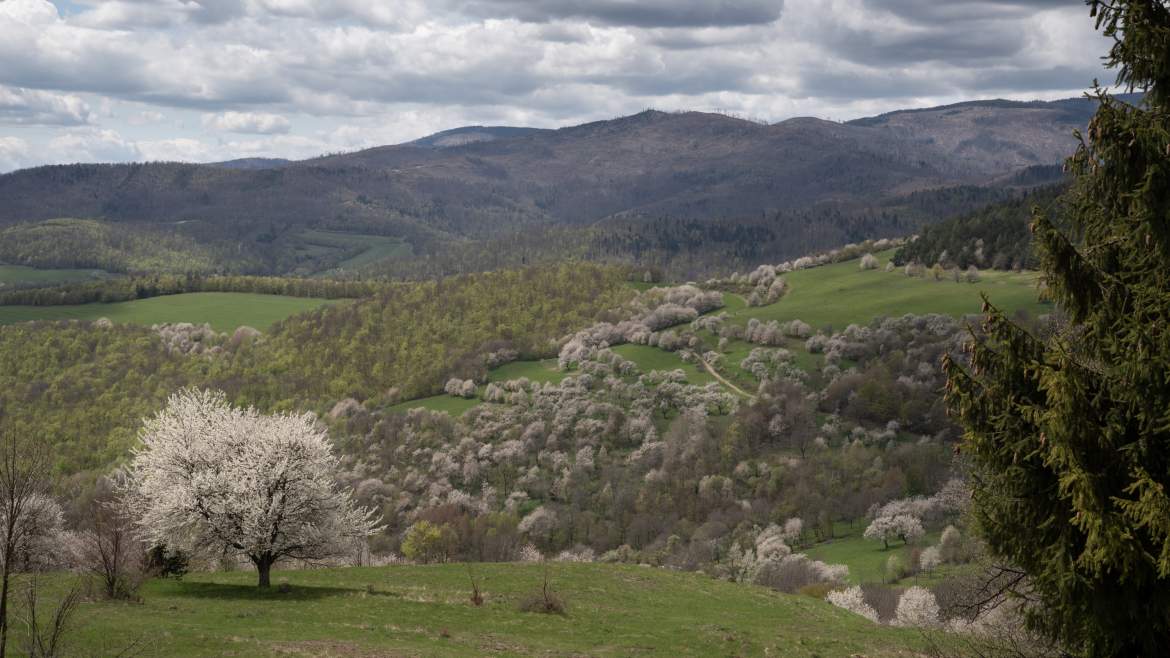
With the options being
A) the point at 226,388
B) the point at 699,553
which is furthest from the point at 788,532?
the point at 226,388

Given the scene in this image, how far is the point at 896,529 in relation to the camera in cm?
8725

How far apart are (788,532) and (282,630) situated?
80403 mm

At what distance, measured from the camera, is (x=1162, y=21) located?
13.6 meters

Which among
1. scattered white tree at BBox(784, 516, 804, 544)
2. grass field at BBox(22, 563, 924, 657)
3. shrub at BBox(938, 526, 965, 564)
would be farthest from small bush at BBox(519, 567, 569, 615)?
scattered white tree at BBox(784, 516, 804, 544)

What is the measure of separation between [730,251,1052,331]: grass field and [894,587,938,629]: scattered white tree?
98706 mm

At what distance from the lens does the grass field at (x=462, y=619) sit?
982 inches

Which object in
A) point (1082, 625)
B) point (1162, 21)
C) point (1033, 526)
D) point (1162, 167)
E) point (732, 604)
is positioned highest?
point (1162, 21)

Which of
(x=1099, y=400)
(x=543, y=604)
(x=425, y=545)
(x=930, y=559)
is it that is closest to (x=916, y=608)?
(x=930, y=559)

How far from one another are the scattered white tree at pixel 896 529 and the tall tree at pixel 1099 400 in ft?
253

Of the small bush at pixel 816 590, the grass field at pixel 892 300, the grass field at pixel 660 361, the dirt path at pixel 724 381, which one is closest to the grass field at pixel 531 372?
the grass field at pixel 660 361

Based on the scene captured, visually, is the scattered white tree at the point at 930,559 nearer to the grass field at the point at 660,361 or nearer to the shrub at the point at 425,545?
the shrub at the point at 425,545

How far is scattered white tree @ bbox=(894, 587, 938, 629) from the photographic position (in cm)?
5191

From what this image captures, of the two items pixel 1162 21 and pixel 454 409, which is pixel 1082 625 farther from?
pixel 454 409

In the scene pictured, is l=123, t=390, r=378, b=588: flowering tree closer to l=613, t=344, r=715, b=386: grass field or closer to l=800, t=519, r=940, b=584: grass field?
l=800, t=519, r=940, b=584: grass field
